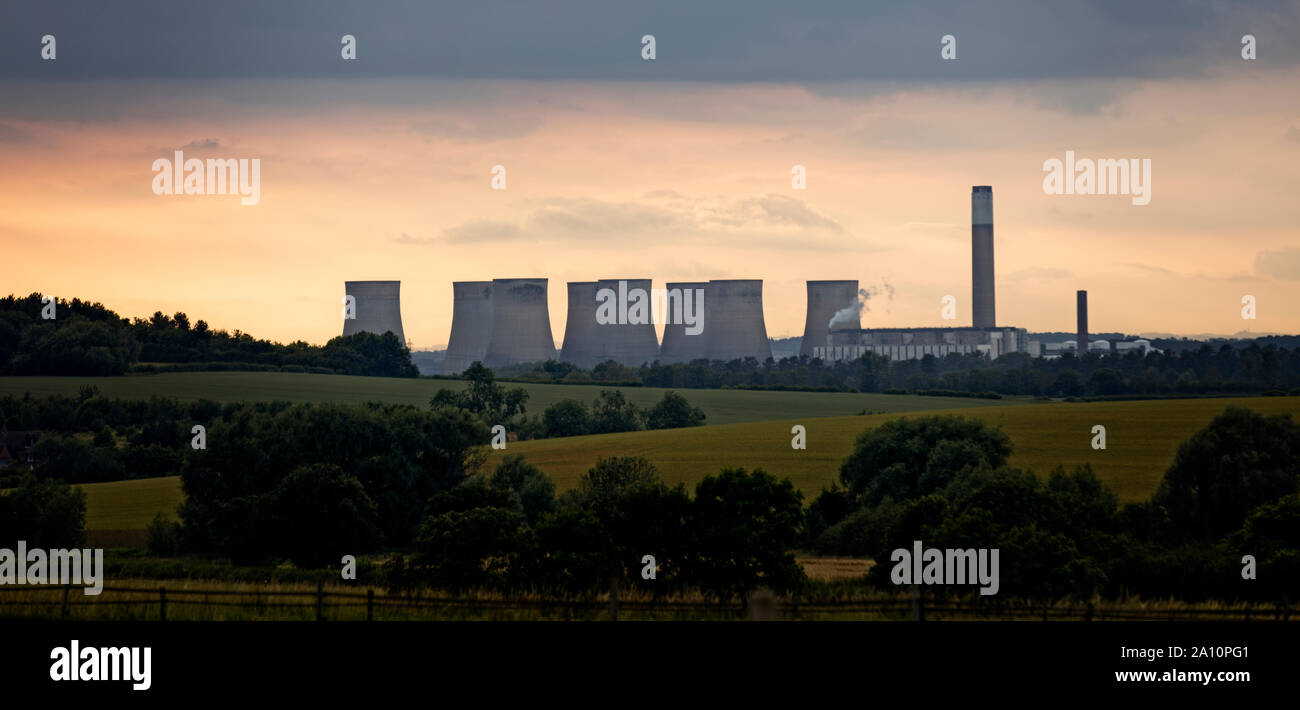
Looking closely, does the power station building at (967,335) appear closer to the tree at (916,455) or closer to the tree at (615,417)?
the tree at (615,417)

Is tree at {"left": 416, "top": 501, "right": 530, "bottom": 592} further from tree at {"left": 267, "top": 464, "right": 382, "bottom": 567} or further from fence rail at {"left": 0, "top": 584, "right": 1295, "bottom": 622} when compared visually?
tree at {"left": 267, "top": 464, "right": 382, "bottom": 567}

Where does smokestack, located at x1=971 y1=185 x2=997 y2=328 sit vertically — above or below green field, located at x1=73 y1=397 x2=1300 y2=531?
above

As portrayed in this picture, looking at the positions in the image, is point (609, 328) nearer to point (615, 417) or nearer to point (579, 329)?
point (579, 329)

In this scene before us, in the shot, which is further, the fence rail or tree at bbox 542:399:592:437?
tree at bbox 542:399:592:437

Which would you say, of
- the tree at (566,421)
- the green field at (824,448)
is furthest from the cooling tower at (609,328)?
the green field at (824,448)

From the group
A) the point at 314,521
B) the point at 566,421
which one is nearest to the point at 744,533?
the point at 314,521

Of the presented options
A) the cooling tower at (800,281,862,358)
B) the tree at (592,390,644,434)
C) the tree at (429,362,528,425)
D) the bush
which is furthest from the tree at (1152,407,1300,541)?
the cooling tower at (800,281,862,358)

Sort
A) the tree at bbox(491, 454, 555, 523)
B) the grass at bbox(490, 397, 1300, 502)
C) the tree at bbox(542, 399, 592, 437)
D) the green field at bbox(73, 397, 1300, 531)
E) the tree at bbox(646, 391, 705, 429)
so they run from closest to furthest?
the tree at bbox(491, 454, 555, 523) < the green field at bbox(73, 397, 1300, 531) < the grass at bbox(490, 397, 1300, 502) < the tree at bbox(542, 399, 592, 437) < the tree at bbox(646, 391, 705, 429)
